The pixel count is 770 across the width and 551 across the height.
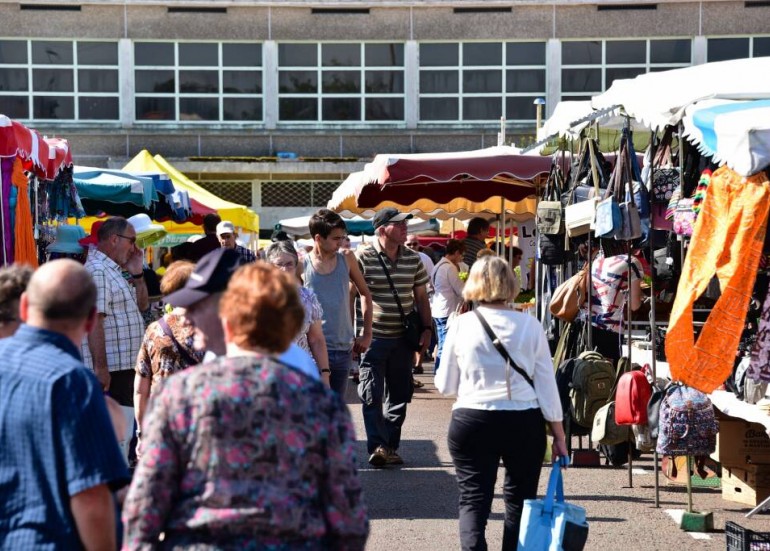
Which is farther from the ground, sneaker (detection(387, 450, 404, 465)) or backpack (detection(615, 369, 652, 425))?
backpack (detection(615, 369, 652, 425))

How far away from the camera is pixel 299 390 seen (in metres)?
3.37

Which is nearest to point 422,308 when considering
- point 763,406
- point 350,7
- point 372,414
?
point 372,414

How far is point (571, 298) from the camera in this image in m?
10.1

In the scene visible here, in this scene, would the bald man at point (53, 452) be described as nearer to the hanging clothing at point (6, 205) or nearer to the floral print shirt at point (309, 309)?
the floral print shirt at point (309, 309)


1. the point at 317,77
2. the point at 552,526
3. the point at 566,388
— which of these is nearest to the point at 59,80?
the point at 317,77

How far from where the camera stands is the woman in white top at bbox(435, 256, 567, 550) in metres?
6.07

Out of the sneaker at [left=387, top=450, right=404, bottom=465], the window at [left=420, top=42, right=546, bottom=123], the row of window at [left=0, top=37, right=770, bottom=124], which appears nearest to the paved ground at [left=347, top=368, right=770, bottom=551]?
the sneaker at [left=387, top=450, right=404, bottom=465]

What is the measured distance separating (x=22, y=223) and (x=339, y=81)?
28.1 metres

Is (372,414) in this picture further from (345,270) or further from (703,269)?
(703,269)

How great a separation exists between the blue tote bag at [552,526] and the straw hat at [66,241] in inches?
215

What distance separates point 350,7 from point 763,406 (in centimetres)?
2983

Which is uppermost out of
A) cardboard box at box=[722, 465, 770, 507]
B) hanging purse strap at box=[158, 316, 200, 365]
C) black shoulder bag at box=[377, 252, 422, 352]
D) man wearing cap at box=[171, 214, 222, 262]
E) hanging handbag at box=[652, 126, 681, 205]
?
hanging handbag at box=[652, 126, 681, 205]

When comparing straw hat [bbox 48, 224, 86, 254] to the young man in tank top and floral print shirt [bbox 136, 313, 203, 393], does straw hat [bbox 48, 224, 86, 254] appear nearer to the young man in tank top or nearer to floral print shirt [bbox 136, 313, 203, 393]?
the young man in tank top

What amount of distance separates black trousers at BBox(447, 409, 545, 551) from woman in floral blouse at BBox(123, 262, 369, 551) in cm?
270
